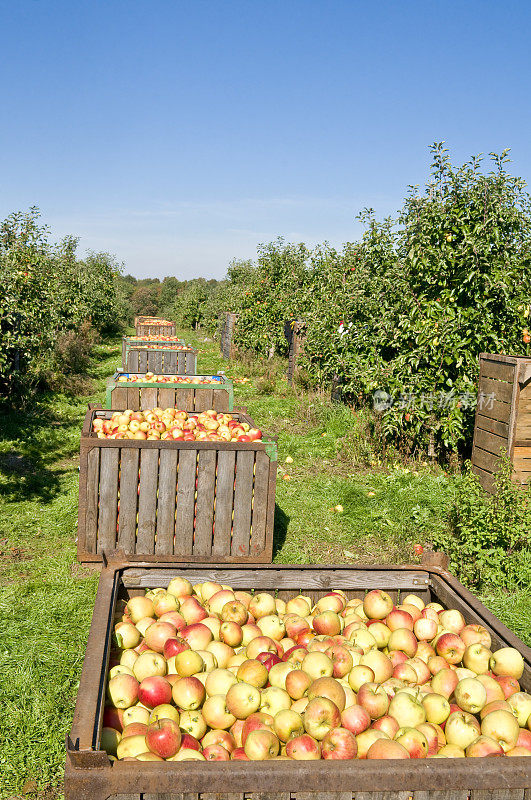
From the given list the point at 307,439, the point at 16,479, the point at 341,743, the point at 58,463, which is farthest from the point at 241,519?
the point at 307,439

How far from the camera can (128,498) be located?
200 inches

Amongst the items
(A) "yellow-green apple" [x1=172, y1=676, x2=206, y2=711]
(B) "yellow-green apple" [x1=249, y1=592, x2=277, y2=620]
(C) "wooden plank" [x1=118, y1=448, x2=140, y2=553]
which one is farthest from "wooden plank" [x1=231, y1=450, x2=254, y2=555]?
(A) "yellow-green apple" [x1=172, y1=676, x2=206, y2=711]

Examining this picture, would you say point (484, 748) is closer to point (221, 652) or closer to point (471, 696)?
point (471, 696)

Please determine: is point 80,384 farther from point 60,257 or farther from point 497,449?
point 497,449

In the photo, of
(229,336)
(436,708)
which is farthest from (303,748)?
(229,336)

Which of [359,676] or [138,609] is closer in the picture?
[359,676]

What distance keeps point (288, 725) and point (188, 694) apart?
403 millimetres

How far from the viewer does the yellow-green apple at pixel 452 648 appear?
8.57 ft

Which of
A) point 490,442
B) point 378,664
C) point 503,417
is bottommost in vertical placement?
point 378,664

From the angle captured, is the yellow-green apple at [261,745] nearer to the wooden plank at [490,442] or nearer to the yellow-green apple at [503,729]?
the yellow-green apple at [503,729]

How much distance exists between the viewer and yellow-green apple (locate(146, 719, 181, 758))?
195 cm

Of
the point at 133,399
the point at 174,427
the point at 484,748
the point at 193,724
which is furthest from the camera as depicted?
the point at 133,399

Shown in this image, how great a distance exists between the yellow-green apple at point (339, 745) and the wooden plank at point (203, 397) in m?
5.88

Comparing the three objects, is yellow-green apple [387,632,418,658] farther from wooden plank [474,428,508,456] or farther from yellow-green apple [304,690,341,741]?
wooden plank [474,428,508,456]
